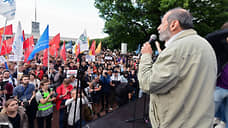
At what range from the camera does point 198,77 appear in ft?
3.83

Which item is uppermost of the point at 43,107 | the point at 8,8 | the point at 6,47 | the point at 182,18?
the point at 8,8

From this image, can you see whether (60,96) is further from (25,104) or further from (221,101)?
(221,101)

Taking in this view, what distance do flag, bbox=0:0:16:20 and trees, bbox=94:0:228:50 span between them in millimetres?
9586

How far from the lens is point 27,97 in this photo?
414cm

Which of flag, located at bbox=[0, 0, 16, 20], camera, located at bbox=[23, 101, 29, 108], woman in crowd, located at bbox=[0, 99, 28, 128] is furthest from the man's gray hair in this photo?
flag, located at bbox=[0, 0, 16, 20]

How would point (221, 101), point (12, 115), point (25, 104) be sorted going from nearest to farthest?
point (221, 101), point (12, 115), point (25, 104)

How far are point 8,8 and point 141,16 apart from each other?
40.5 ft

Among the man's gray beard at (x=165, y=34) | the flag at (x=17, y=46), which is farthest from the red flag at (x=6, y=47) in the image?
the man's gray beard at (x=165, y=34)

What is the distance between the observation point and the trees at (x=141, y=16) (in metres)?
14.5

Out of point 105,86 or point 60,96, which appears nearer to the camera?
point 60,96

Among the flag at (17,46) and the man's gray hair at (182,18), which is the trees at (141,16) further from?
the man's gray hair at (182,18)

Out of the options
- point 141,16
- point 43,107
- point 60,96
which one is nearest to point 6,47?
point 60,96

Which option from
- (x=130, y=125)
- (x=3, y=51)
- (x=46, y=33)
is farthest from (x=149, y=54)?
(x=3, y=51)

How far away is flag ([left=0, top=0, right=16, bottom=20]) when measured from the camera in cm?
639
